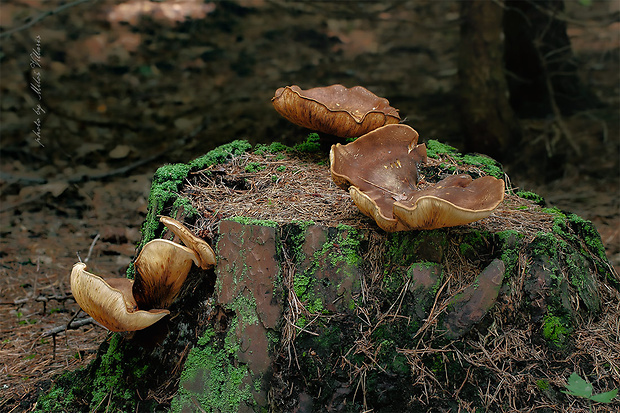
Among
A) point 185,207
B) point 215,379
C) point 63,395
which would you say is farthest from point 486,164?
point 63,395

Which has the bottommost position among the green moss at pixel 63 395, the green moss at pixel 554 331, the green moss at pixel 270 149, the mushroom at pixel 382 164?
the green moss at pixel 63 395

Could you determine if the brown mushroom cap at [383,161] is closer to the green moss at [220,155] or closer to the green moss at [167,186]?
the green moss at [167,186]

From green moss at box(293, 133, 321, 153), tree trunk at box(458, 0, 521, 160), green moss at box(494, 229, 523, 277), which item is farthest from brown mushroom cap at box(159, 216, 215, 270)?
→ tree trunk at box(458, 0, 521, 160)

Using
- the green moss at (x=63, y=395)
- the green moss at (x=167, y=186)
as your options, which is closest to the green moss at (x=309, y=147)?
the green moss at (x=167, y=186)

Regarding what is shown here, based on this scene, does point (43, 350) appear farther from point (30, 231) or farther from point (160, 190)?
point (30, 231)

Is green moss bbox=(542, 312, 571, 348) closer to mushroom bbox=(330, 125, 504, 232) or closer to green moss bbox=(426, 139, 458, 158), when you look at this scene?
mushroom bbox=(330, 125, 504, 232)
